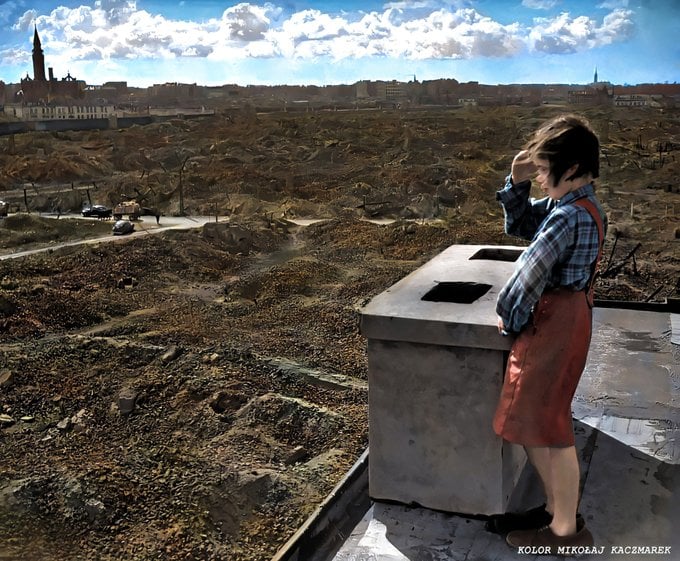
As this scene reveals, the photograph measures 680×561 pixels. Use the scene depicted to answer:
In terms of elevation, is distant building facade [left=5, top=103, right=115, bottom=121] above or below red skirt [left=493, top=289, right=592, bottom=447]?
above

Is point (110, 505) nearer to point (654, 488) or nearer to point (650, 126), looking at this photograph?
point (654, 488)

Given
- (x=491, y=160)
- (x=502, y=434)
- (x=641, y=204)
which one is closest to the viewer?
(x=502, y=434)

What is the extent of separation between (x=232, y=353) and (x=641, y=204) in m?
15.8

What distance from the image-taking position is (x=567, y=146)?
9.21ft

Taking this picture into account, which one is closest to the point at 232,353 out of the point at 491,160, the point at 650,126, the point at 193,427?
the point at 193,427

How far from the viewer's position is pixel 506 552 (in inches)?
119

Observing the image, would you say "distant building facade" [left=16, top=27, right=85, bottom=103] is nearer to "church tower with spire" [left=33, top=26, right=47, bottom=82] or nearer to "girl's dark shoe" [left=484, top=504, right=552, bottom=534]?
"church tower with spire" [left=33, top=26, right=47, bottom=82]

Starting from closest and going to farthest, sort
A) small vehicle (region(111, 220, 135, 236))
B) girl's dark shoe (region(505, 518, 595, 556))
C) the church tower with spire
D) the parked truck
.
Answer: girl's dark shoe (region(505, 518, 595, 556))
small vehicle (region(111, 220, 135, 236))
the parked truck
the church tower with spire

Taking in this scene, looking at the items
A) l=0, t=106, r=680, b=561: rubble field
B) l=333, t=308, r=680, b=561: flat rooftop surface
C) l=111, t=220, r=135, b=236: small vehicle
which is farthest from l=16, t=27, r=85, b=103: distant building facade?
l=333, t=308, r=680, b=561: flat rooftop surface

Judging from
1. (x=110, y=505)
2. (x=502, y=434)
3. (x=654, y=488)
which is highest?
(x=502, y=434)

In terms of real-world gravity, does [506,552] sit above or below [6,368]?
above

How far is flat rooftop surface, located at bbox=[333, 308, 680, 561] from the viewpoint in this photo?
308 centimetres

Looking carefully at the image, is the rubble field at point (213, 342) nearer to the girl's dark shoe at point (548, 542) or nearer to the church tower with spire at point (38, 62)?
the girl's dark shoe at point (548, 542)

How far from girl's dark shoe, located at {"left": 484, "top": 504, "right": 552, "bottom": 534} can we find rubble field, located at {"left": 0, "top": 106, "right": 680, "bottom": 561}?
294 cm
